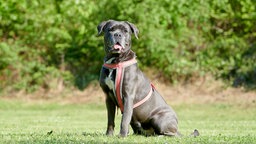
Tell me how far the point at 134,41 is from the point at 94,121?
718 centimetres

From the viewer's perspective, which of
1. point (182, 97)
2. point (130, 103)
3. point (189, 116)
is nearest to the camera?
point (130, 103)

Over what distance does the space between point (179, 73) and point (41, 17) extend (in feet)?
18.1

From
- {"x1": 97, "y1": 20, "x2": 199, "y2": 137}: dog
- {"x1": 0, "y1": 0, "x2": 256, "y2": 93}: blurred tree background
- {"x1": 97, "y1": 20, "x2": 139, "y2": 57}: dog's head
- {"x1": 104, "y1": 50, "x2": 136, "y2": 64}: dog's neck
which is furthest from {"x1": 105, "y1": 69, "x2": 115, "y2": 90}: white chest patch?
{"x1": 0, "y1": 0, "x2": 256, "y2": 93}: blurred tree background

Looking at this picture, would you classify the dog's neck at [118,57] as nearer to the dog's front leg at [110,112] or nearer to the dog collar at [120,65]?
the dog collar at [120,65]

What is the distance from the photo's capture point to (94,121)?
17.8m

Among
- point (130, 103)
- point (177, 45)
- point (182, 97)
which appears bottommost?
point (182, 97)

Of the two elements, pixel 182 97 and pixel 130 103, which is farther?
pixel 182 97

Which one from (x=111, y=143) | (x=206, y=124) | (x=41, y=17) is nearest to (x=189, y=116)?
(x=206, y=124)

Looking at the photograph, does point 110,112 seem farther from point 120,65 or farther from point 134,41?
point 134,41

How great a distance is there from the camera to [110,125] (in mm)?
10445

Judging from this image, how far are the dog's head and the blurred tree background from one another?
13.6 m

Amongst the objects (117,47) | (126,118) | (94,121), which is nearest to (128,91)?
(126,118)

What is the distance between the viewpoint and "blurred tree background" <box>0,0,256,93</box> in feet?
80.5

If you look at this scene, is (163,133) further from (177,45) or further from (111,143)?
(177,45)
